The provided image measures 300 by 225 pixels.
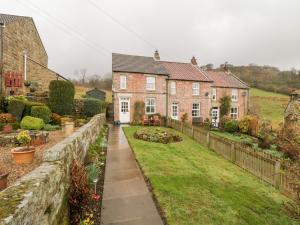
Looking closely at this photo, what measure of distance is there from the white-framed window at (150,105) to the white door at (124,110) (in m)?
2.29

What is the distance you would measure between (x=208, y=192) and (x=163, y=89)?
19.6m

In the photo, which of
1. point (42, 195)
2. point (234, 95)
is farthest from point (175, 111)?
point (42, 195)

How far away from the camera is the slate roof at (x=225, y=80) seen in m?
31.1

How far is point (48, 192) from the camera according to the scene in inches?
122

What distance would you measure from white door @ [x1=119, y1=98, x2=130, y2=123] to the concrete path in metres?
14.7

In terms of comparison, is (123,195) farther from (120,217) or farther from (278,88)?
(278,88)

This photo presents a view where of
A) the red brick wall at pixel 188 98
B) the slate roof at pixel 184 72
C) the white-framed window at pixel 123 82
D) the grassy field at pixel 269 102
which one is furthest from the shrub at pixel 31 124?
the grassy field at pixel 269 102

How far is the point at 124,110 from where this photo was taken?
2347 centimetres

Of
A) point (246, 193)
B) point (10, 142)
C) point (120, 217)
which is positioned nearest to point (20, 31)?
point (10, 142)

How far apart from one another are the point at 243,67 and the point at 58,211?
70550 mm

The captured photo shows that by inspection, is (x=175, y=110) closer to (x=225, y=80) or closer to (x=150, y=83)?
(x=150, y=83)

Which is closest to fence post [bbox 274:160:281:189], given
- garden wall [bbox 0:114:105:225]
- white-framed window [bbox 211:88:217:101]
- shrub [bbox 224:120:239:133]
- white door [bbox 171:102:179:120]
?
garden wall [bbox 0:114:105:225]

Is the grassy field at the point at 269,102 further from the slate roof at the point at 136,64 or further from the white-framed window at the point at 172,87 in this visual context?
the slate roof at the point at 136,64

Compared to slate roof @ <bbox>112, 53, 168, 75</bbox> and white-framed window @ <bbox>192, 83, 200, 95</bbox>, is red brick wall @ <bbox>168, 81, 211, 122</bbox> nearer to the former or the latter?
white-framed window @ <bbox>192, 83, 200, 95</bbox>
